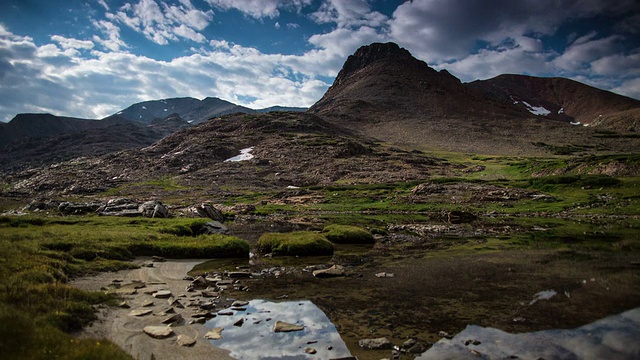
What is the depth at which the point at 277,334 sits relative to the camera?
43.9 ft

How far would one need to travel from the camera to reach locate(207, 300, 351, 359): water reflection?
1192 cm

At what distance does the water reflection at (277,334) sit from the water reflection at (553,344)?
325 cm

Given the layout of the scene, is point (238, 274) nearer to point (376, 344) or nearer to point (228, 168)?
point (376, 344)

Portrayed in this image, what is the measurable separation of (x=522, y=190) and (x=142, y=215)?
6559 centimetres

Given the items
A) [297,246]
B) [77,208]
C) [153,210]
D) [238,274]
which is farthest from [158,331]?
[77,208]

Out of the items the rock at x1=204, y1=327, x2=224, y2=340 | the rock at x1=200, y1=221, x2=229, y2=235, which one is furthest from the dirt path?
the rock at x1=200, y1=221, x2=229, y2=235

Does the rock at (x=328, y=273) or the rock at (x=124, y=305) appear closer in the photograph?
the rock at (x=124, y=305)

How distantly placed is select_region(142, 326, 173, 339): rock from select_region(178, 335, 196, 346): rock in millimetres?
521

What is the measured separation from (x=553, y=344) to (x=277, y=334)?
9488 mm

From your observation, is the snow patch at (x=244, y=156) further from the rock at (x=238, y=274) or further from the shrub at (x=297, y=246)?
the rock at (x=238, y=274)

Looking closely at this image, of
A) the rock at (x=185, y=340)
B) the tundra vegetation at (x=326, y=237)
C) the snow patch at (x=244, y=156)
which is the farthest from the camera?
the snow patch at (x=244, y=156)

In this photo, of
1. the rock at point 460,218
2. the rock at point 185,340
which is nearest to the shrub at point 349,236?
the rock at point 460,218

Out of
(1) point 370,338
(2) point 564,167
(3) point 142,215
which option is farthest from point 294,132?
(1) point 370,338

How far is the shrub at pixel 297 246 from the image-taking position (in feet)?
98.0
